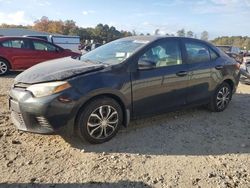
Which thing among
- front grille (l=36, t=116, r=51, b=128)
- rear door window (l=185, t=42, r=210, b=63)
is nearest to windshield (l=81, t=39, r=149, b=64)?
rear door window (l=185, t=42, r=210, b=63)

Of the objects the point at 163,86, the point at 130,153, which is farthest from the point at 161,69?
the point at 130,153

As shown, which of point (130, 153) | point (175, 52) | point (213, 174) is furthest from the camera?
point (175, 52)

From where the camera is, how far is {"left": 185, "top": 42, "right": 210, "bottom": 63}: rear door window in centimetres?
567

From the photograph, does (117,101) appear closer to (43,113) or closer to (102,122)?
(102,122)

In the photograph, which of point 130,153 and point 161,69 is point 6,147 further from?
point 161,69

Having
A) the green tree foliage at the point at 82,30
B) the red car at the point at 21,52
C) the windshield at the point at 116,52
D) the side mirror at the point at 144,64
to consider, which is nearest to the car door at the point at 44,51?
Result: the red car at the point at 21,52

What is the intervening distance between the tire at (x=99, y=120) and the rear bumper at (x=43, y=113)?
196 millimetres

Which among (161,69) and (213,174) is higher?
(161,69)

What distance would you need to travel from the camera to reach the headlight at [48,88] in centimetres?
409

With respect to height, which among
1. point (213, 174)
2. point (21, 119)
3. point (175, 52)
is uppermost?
point (175, 52)

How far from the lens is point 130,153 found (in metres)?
4.30

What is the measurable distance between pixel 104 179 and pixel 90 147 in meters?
0.90

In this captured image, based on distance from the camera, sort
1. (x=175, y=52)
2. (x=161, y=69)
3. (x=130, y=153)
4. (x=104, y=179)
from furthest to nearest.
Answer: (x=175, y=52), (x=161, y=69), (x=130, y=153), (x=104, y=179)

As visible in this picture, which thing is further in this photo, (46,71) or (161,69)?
(161,69)
